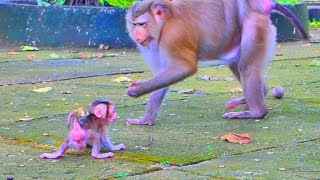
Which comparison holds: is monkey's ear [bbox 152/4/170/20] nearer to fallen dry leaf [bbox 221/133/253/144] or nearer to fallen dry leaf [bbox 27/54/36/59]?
fallen dry leaf [bbox 221/133/253/144]

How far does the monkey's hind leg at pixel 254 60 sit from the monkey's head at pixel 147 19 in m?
0.75

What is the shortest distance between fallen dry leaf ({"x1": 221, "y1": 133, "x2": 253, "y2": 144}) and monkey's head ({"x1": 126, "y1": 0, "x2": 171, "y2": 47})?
81 centimetres

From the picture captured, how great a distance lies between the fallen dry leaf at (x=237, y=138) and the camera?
189 inches

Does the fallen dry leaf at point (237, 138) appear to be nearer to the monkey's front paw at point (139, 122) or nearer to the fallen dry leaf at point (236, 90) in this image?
the monkey's front paw at point (139, 122)

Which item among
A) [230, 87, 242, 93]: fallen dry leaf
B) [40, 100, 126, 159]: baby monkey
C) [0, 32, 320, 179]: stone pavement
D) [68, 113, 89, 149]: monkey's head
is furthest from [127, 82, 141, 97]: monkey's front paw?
[230, 87, 242, 93]: fallen dry leaf

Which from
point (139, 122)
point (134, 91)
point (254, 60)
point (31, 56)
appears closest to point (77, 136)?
point (134, 91)

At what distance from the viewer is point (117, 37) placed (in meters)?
10.9

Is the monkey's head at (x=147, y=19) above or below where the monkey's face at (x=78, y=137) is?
above

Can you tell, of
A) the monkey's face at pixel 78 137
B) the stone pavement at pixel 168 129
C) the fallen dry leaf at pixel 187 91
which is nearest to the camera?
the stone pavement at pixel 168 129

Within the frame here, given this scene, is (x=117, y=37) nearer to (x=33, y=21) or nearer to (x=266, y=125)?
(x=33, y=21)

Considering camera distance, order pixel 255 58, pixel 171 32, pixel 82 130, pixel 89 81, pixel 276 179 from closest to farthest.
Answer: pixel 276 179, pixel 82 130, pixel 171 32, pixel 255 58, pixel 89 81

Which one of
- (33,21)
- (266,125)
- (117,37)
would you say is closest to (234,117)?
(266,125)

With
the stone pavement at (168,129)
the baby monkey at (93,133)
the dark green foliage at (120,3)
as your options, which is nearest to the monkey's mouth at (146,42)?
the stone pavement at (168,129)

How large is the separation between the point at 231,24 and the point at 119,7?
5.70m
